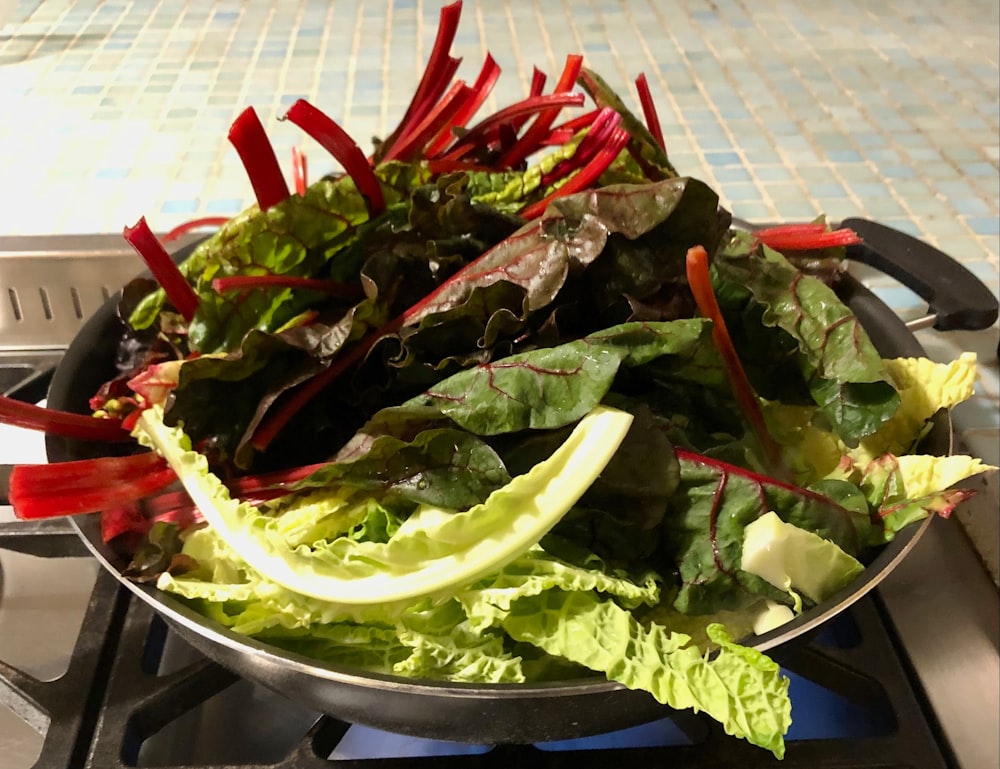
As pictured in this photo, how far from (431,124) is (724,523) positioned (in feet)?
1.56

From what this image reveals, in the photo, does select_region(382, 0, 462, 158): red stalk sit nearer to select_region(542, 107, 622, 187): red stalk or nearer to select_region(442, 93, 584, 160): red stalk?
select_region(442, 93, 584, 160): red stalk

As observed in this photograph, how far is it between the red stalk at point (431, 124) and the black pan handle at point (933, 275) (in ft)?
1.38

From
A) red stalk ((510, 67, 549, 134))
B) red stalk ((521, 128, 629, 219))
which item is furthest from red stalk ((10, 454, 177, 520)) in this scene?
red stalk ((510, 67, 549, 134))

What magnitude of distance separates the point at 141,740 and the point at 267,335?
1.06 ft

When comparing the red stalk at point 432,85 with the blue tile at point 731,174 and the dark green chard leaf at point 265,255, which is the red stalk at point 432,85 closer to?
the dark green chard leaf at point 265,255

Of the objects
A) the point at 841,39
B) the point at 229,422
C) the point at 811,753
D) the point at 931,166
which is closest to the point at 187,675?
the point at 229,422

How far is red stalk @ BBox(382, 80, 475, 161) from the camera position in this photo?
30.7 inches

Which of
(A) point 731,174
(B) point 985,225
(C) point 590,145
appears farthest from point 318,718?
(B) point 985,225

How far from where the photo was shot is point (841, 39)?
59.9 inches

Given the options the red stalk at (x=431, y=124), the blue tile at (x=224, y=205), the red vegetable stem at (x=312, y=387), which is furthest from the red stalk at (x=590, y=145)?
the blue tile at (x=224, y=205)

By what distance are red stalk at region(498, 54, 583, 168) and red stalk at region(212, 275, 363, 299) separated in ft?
0.80

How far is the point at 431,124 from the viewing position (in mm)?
796

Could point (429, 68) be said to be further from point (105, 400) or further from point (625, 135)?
point (105, 400)

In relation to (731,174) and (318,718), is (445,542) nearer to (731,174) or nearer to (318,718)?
(318,718)
